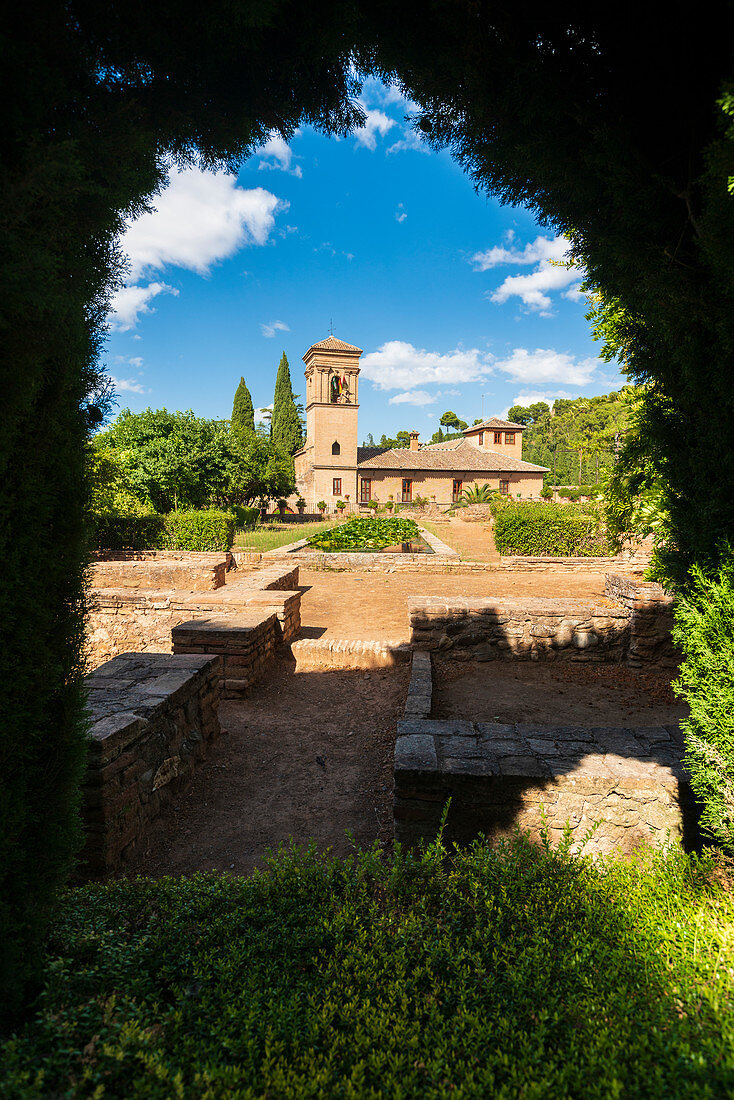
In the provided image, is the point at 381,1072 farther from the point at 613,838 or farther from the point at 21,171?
the point at 21,171

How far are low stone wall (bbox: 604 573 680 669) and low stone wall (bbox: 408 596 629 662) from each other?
0.39ft

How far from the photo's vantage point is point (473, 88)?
93.5 inches

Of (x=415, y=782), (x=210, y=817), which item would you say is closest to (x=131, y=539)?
(x=210, y=817)

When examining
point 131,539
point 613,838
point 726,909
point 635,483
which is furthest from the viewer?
point 131,539

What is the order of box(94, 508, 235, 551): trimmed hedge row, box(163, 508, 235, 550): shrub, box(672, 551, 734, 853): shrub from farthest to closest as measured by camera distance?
box(163, 508, 235, 550): shrub
box(94, 508, 235, 551): trimmed hedge row
box(672, 551, 734, 853): shrub

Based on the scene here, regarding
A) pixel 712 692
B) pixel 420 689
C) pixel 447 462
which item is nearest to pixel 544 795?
pixel 712 692

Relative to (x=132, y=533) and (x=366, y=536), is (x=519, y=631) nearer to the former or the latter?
(x=366, y=536)

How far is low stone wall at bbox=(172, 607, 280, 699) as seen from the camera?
5.10 m

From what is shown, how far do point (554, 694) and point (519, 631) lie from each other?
102 centimetres

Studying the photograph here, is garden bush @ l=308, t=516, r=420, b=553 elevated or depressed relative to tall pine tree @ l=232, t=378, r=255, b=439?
depressed

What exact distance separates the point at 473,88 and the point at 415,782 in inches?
142

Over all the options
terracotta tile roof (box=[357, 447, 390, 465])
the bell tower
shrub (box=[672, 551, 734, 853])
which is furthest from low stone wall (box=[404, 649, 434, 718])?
terracotta tile roof (box=[357, 447, 390, 465])

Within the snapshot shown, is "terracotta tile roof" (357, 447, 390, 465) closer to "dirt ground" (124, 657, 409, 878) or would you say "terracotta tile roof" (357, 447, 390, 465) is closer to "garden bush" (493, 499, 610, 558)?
"garden bush" (493, 499, 610, 558)

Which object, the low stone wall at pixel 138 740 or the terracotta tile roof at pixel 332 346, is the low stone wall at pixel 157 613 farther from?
the terracotta tile roof at pixel 332 346
